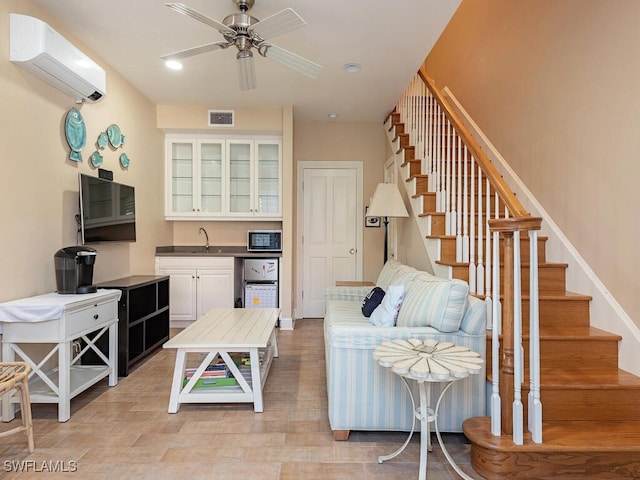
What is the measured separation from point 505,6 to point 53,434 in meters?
5.06

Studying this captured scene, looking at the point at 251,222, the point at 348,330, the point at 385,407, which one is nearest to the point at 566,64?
the point at 348,330

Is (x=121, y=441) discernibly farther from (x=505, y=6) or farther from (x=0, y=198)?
(x=505, y=6)

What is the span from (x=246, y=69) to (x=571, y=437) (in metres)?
2.95

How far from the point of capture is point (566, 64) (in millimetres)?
2762

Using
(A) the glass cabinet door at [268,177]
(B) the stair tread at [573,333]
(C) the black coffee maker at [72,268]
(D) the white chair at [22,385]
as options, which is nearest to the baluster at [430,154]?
(B) the stair tread at [573,333]

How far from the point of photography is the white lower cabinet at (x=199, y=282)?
4.52 metres

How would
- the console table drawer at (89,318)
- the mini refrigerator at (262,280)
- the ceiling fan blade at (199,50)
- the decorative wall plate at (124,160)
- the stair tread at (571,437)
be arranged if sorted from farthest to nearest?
the mini refrigerator at (262,280) → the decorative wall plate at (124,160) → the ceiling fan blade at (199,50) → the console table drawer at (89,318) → the stair tread at (571,437)

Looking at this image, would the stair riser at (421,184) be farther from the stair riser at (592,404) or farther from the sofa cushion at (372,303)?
the stair riser at (592,404)

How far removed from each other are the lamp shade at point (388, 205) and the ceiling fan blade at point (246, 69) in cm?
169

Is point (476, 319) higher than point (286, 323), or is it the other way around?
point (476, 319)

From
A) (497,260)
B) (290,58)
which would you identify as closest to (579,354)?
(497,260)

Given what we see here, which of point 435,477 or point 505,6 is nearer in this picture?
point 435,477

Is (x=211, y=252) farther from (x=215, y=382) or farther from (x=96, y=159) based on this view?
(x=215, y=382)

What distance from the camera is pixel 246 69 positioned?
263 cm
